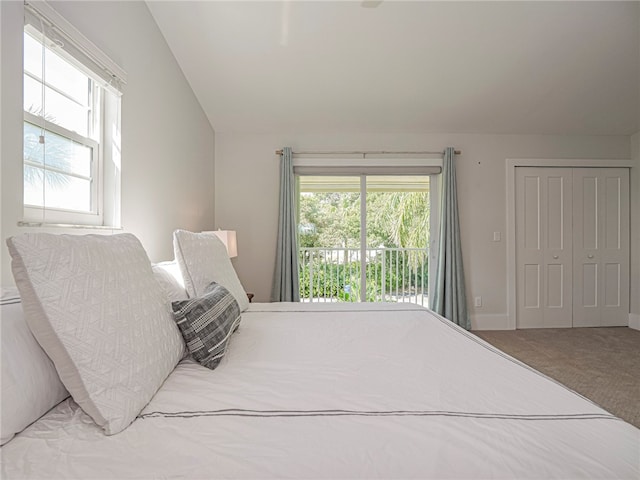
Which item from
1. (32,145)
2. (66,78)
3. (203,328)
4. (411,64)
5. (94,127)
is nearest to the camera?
(203,328)

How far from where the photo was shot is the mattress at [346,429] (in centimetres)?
65

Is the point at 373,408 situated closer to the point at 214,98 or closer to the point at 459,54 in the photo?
the point at 459,54

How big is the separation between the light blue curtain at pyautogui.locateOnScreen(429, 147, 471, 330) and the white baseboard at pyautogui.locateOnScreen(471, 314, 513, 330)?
0.50ft

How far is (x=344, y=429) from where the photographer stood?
764 mm

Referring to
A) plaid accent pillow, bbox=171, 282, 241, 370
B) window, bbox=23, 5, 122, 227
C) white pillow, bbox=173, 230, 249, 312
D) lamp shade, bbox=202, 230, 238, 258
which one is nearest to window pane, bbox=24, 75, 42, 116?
window, bbox=23, 5, 122, 227

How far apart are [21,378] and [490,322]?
4206mm

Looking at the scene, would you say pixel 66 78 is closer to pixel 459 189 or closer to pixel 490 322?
pixel 459 189

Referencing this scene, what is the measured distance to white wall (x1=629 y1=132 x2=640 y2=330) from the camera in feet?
13.1

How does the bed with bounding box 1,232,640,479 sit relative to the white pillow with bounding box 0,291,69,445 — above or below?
below

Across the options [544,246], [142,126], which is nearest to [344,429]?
[142,126]

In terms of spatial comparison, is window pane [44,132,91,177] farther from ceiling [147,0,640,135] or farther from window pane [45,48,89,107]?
ceiling [147,0,640,135]

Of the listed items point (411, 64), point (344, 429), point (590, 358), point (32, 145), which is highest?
point (411, 64)

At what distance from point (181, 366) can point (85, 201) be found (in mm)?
1206

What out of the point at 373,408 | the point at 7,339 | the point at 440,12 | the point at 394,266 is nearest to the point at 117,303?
the point at 7,339
